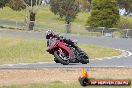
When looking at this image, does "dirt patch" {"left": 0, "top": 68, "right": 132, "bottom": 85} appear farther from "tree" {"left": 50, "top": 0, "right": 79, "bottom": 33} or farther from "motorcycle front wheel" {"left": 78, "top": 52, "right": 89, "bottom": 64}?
"motorcycle front wheel" {"left": 78, "top": 52, "right": 89, "bottom": 64}

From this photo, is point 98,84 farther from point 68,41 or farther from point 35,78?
point 35,78

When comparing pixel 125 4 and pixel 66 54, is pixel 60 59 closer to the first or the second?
pixel 66 54

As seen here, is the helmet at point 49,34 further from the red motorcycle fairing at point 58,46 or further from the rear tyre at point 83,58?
the rear tyre at point 83,58

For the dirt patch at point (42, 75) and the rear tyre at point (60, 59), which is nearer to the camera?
the rear tyre at point (60, 59)

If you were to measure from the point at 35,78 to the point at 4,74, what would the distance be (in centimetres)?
167

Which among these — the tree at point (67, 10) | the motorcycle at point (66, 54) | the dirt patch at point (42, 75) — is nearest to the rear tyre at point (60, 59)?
the motorcycle at point (66, 54)

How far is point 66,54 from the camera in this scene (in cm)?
738

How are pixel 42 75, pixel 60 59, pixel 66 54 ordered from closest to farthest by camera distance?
1. pixel 60 59
2. pixel 66 54
3. pixel 42 75

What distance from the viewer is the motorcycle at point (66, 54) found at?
7205mm

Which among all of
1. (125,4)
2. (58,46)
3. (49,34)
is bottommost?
(125,4)

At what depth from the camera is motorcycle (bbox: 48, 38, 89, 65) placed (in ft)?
23.6

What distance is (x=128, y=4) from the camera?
10600 centimetres

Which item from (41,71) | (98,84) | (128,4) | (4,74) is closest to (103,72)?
(41,71)

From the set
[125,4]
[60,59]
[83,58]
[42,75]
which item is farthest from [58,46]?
[125,4]
